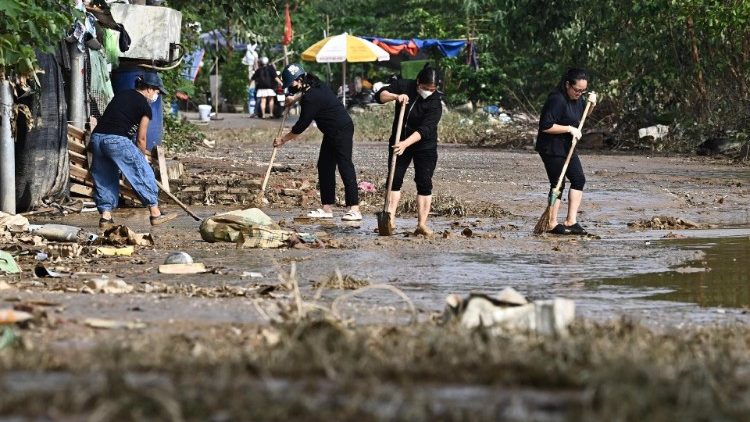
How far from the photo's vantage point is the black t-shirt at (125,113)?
44.5 feet

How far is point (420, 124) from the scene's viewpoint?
13.1 meters

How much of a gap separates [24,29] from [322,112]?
4140 mm

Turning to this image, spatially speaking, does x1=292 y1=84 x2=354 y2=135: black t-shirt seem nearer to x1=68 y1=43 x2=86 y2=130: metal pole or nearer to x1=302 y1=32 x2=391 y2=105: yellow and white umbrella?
x1=68 y1=43 x2=86 y2=130: metal pole

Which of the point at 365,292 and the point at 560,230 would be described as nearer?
the point at 365,292

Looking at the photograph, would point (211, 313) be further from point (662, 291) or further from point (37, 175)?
point (37, 175)

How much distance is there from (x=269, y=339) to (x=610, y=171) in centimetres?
1600

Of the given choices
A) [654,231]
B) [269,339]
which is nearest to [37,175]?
[654,231]

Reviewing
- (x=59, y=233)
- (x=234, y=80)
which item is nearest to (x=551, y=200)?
(x=59, y=233)

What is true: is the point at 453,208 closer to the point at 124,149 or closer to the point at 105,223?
the point at 124,149

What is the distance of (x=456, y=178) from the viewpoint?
19.6 m

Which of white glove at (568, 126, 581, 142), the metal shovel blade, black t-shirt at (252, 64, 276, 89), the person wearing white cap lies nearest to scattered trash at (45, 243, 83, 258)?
the metal shovel blade

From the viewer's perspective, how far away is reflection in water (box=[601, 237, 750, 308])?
8797 millimetres

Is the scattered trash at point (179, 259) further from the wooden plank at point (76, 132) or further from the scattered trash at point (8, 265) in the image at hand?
the wooden plank at point (76, 132)

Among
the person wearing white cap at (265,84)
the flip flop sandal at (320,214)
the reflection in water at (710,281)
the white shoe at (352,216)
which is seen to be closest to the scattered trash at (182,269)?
the reflection in water at (710,281)
